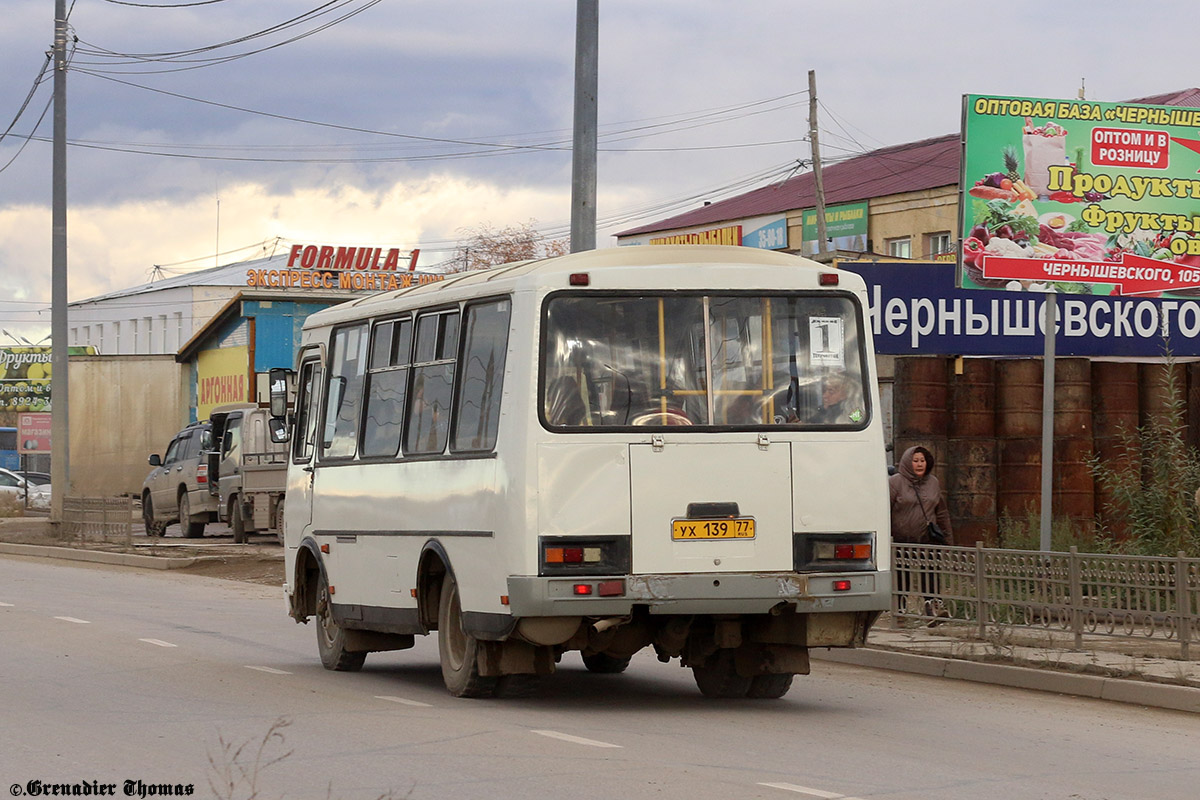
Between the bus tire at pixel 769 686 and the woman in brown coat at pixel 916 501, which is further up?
the woman in brown coat at pixel 916 501

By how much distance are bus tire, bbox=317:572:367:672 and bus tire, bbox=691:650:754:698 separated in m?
3.02

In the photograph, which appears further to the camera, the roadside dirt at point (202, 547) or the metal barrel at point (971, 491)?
the roadside dirt at point (202, 547)

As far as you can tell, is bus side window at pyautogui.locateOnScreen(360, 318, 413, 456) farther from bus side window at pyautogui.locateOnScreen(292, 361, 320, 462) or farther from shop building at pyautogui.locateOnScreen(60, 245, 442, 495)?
shop building at pyautogui.locateOnScreen(60, 245, 442, 495)

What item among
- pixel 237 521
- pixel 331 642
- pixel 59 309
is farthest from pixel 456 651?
pixel 59 309

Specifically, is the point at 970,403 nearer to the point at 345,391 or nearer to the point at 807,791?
the point at 345,391

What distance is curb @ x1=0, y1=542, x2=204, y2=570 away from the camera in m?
28.2

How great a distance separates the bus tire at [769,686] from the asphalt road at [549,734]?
12 centimetres

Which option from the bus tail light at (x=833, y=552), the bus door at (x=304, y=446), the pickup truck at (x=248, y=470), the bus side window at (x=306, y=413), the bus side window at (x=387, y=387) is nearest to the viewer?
the bus tail light at (x=833, y=552)

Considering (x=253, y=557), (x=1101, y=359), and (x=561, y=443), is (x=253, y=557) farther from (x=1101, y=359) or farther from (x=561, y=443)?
(x=561, y=443)

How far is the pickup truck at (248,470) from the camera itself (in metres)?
30.7

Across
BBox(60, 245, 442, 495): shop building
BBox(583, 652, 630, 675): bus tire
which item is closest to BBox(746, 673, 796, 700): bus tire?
BBox(583, 652, 630, 675): bus tire

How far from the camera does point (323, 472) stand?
14055 mm

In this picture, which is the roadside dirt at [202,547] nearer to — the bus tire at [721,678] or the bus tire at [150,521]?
the bus tire at [150,521]

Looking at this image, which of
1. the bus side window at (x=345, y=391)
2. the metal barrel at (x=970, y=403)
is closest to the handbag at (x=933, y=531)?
the metal barrel at (x=970, y=403)
